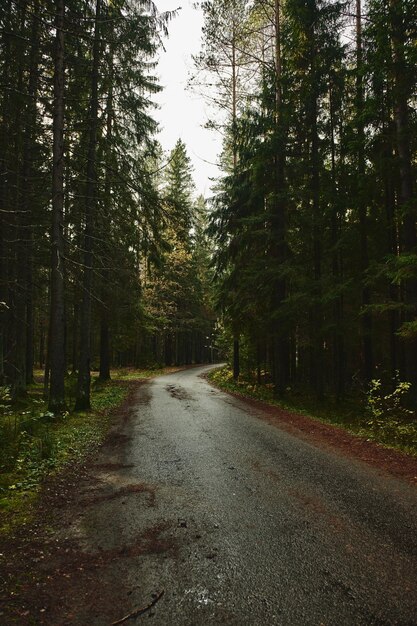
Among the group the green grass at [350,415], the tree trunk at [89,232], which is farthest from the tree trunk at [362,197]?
the tree trunk at [89,232]

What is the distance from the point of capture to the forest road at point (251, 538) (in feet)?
9.28

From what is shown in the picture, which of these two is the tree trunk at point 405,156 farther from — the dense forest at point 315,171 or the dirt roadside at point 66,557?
the dirt roadside at point 66,557

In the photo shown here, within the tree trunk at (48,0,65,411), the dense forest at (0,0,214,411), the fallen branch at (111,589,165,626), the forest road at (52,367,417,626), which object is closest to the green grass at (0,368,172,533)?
the forest road at (52,367,417,626)

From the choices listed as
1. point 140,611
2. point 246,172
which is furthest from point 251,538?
point 246,172

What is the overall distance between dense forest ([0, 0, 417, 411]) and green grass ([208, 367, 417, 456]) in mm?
825

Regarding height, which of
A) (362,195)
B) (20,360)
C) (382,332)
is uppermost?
(362,195)

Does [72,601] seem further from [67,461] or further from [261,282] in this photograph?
[261,282]

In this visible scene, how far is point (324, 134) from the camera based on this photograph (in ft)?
49.6

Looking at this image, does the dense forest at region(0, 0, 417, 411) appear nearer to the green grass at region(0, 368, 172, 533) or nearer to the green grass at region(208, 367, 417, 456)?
the green grass at region(208, 367, 417, 456)

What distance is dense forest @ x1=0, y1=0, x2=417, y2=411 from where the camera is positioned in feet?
34.3

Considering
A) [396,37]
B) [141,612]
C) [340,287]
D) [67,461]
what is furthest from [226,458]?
[396,37]

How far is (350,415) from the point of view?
11914mm

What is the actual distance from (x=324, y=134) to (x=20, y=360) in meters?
15.9

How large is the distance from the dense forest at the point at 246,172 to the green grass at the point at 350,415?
82 cm
